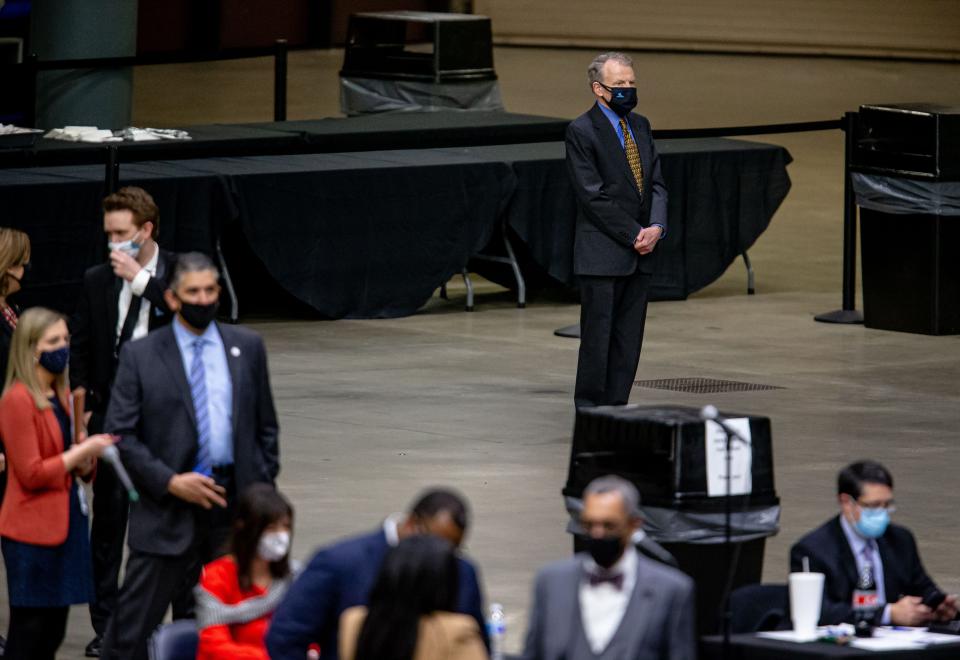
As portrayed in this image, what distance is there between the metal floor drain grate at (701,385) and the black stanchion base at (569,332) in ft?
5.91

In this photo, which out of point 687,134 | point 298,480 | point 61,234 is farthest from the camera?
point 687,134

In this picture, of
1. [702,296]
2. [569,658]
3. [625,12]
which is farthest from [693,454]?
[625,12]

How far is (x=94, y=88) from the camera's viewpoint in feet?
68.3

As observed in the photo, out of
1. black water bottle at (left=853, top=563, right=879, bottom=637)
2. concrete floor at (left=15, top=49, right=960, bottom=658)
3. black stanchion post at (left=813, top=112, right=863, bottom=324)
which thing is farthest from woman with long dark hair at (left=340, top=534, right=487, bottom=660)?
black stanchion post at (left=813, top=112, right=863, bottom=324)

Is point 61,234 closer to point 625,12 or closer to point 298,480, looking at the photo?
point 298,480

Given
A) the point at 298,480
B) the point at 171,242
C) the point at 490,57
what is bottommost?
the point at 298,480

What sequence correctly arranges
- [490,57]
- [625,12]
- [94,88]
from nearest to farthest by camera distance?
A: [94,88], [490,57], [625,12]

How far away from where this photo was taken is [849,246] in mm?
17797

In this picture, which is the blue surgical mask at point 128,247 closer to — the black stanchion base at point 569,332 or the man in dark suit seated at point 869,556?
the man in dark suit seated at point 869,556

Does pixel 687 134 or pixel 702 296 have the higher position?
pixel 687 134

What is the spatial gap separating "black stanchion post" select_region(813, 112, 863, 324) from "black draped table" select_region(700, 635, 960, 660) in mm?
10482

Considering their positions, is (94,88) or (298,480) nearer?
(298,480)

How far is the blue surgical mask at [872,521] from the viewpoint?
7832mm

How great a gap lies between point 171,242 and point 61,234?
826 mm
